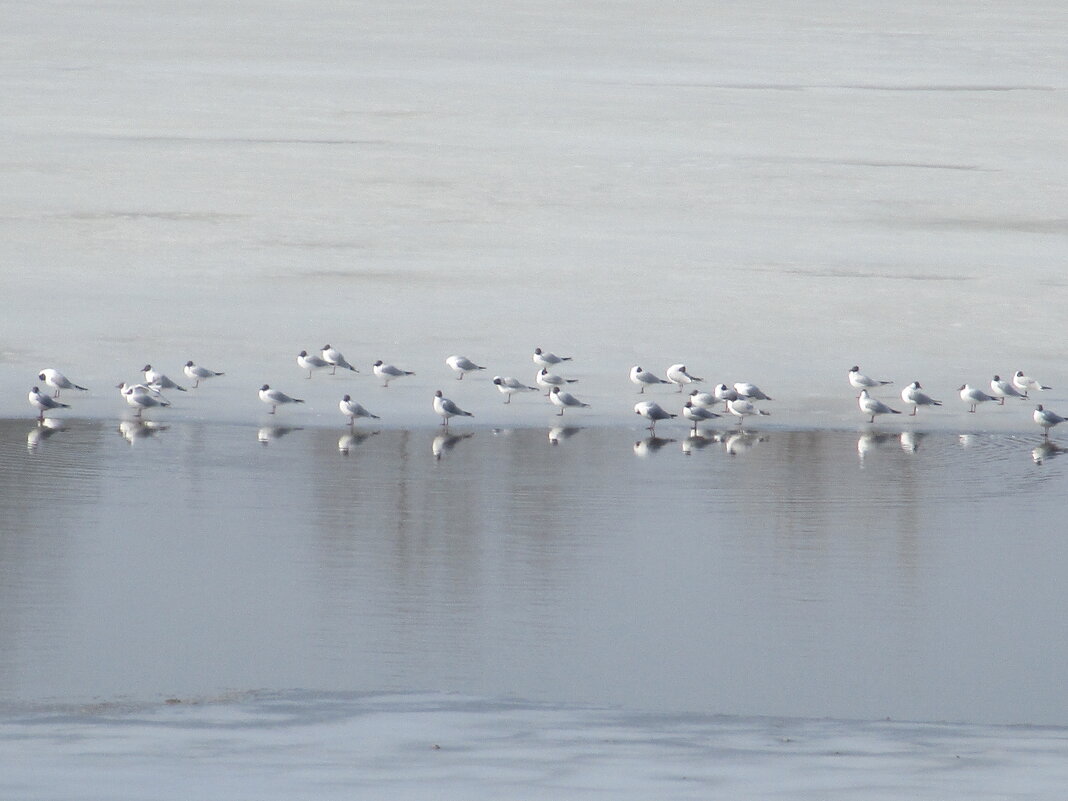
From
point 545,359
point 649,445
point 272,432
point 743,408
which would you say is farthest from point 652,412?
point 272,432

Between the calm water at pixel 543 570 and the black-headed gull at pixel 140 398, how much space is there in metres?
0.42

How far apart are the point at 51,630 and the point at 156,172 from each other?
1366 cm

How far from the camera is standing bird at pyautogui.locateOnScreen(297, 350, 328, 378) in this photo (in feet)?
45.8

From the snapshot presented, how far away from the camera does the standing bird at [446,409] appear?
12.5 metres

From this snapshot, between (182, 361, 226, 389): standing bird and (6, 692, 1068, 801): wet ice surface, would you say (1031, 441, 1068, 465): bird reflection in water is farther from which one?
(182, 361, 226, 389): standing bird

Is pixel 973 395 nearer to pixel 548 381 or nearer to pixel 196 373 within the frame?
pixel 548 381

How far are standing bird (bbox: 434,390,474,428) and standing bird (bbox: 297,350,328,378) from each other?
156 centimetres

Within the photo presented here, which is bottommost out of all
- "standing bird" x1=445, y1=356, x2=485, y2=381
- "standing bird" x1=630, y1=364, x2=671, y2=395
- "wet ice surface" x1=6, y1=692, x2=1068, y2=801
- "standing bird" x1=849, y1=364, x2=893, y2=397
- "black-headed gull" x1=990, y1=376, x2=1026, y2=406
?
"wet ice surface" x1=6, y1=692, x2=1068, y2=801

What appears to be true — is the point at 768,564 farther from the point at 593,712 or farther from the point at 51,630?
the point at 51,630

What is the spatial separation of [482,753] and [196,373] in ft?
25.0

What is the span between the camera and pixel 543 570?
341 inches

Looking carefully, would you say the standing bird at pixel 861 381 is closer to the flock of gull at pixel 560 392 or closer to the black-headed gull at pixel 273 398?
the flock of gull at pixel 560 392

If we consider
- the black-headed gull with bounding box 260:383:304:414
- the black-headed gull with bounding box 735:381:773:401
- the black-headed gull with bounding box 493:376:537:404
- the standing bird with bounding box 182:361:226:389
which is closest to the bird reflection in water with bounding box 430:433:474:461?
the black-headed gull with bounding box 493:376:537:404

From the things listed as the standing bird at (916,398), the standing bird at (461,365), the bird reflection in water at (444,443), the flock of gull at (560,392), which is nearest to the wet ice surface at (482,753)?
the bird reflection in water at (444,443)
